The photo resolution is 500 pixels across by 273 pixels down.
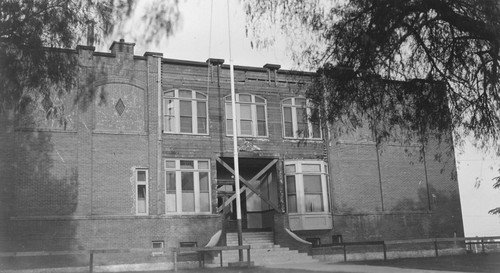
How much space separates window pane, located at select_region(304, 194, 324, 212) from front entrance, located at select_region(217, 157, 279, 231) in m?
1.51

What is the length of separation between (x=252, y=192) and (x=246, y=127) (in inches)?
132

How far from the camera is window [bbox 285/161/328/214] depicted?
28.5 metres

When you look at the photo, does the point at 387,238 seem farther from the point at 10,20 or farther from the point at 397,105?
the point at 10,20

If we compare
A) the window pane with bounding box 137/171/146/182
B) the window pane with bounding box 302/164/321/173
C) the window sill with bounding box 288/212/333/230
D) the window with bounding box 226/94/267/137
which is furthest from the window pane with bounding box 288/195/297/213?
the window pane with bounding box 137/171/146/182

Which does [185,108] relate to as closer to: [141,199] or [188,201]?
[188,201]

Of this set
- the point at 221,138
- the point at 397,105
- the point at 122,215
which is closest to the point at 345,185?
the point at 221,138

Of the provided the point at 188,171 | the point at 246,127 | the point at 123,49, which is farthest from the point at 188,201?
the point at 123,49

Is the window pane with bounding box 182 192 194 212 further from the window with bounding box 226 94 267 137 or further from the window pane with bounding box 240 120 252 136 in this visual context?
the window pane with bounding box 240 120 252 136

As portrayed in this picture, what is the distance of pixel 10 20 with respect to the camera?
447 inches

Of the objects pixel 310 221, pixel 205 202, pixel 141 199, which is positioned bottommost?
pixel 310 221

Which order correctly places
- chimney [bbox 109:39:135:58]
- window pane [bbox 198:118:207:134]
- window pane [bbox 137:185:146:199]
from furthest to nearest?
window pane [bbox 198:118:207:134] < chimney [bbox 109:39:135:58] < window pane [bbox 137:185:146:199]

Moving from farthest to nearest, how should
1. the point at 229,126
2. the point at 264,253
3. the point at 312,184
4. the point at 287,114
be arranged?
the point at 287,114
the point at 312,184
the point at 229,126
the point at 264,253

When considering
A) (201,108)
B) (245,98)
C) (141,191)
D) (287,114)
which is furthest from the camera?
(287,114)

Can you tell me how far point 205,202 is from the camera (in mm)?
27250
